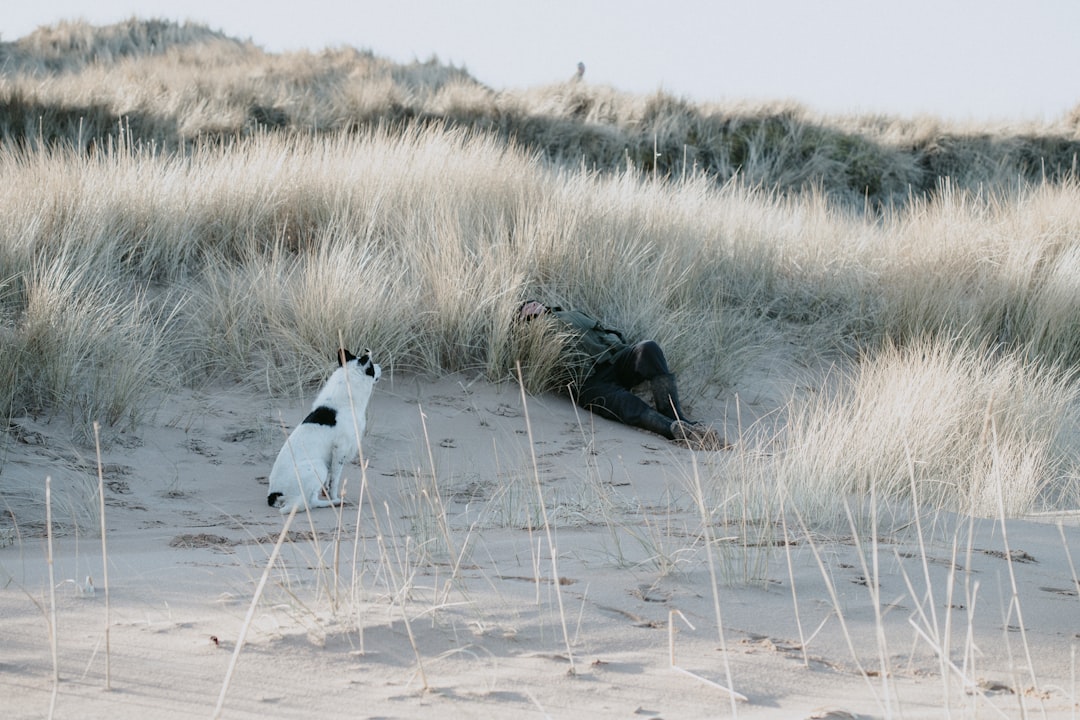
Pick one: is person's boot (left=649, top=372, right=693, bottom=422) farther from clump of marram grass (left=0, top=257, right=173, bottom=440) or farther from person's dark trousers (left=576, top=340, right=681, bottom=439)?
clump of marram grass (left=0, top=257, right=173, bottom=440)

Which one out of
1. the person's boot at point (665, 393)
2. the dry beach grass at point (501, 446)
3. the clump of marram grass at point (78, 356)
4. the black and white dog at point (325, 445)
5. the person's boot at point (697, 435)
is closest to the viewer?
the dry beach grass at point (501, 446)

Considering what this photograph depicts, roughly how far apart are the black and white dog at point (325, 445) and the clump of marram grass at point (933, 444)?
197 cm

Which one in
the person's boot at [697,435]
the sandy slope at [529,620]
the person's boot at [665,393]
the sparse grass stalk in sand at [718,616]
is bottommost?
the person's boot at [697,435]

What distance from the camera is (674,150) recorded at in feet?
52.9

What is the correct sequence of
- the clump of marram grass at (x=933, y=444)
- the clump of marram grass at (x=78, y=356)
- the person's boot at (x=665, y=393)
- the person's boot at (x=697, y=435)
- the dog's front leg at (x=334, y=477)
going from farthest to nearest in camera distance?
the person's boot at (x=665, y=393) < the person's boot at (x=697, y=435) < the clump of marram grass at (x=78, y=356) < the dog's front leg at (x=334, y=477) < the clump of marram grass at (x=933, y=444)

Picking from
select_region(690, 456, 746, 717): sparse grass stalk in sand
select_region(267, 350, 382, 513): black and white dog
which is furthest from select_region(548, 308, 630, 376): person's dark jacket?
select_region(690, 456, 746, 717): sparse grass stalk in sand

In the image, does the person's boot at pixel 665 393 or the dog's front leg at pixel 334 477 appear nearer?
the dog's front leg at pixel 334 477

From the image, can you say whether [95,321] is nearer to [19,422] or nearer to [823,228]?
[19,422]

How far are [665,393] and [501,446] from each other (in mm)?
1256

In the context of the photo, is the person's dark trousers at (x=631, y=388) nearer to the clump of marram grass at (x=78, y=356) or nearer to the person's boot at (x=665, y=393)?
the person's boot at (x=665, y=393)

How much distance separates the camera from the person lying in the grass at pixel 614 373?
21.3ft

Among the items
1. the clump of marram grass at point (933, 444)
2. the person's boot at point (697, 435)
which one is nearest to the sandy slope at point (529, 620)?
the clump of marram grass at point (933, 444)

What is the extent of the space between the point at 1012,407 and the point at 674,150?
10808mm

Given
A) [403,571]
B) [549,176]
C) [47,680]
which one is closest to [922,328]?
[549,176]
